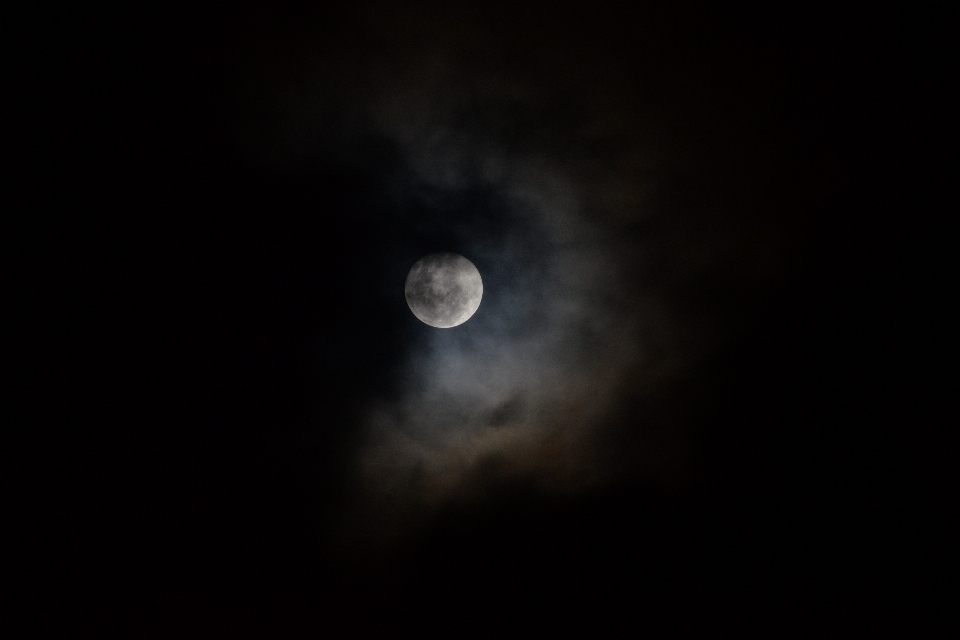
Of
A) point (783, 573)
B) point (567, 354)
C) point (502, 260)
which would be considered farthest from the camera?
point (783, 573)

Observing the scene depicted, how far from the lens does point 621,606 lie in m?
15.4

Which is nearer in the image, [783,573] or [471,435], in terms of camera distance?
[471,435]

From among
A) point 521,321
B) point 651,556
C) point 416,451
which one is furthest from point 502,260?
point 651,556

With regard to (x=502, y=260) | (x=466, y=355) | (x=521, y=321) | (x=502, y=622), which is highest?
(x=502, y=260)

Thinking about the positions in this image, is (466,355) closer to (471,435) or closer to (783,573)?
(471,435)

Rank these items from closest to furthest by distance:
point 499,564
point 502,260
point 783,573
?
point 502,260
point 783,573
point 499,564

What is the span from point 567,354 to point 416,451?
4608 millimetres

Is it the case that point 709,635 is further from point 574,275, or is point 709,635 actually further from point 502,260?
point 502,260

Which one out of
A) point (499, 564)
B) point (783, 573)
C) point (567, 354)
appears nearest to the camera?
point (567, 354)

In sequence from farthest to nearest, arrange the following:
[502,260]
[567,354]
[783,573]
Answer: [783,573] → [567,354] → [502,260]

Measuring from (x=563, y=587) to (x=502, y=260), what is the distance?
11.8 meters

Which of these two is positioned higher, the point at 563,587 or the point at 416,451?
the point at 416,451

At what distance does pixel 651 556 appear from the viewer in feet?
49.4

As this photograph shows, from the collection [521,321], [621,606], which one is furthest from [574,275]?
[621,606]
